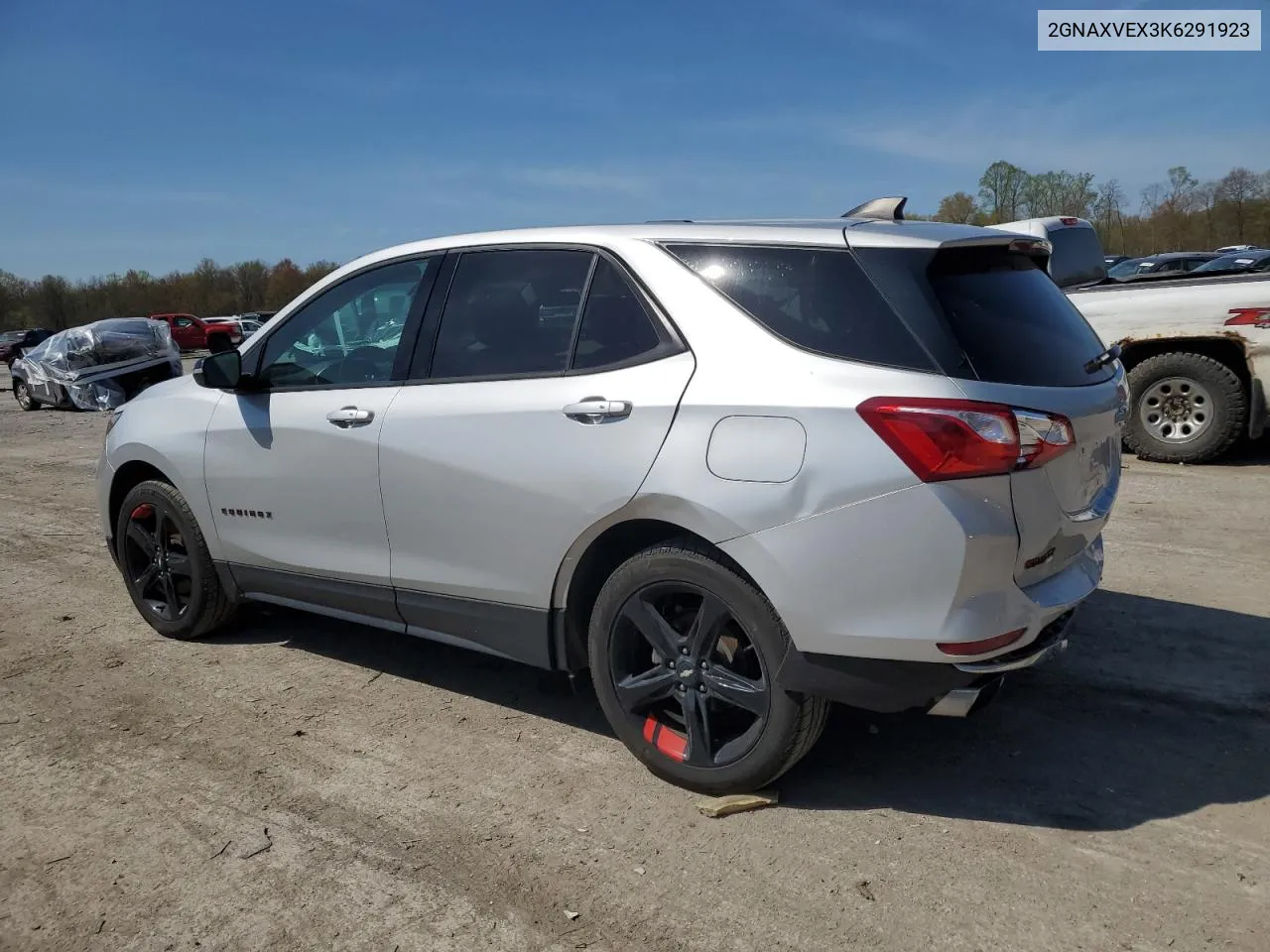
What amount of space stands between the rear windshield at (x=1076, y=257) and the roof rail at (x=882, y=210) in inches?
196

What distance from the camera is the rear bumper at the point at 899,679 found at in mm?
2812

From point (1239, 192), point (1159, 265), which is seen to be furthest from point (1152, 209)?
point (1159, 265)

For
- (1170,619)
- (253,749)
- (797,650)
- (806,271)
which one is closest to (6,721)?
(253,749)

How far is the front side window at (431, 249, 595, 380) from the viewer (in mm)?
3533

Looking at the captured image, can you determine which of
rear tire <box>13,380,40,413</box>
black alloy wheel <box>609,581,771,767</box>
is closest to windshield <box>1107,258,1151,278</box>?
black alloy wheel <box>609,581,771,767</box>

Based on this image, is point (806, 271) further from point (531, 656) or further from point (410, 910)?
point (410, 910)

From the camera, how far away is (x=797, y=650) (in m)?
2.92

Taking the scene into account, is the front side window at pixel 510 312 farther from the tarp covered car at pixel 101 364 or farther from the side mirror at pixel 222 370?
the tarp covered car at pixel 101 364

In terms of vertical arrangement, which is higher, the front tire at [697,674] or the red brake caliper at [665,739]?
the front tire at [697,674]

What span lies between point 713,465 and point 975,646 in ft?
2.93

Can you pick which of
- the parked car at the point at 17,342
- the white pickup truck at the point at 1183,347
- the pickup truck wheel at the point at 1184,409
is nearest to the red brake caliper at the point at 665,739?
the white pickup truck at the point at 1183,347

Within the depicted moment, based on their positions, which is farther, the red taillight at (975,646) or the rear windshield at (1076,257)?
the rear windshield at (1076,257)

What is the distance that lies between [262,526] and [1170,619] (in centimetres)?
418

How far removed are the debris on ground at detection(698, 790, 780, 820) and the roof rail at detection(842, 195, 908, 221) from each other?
2.01m
